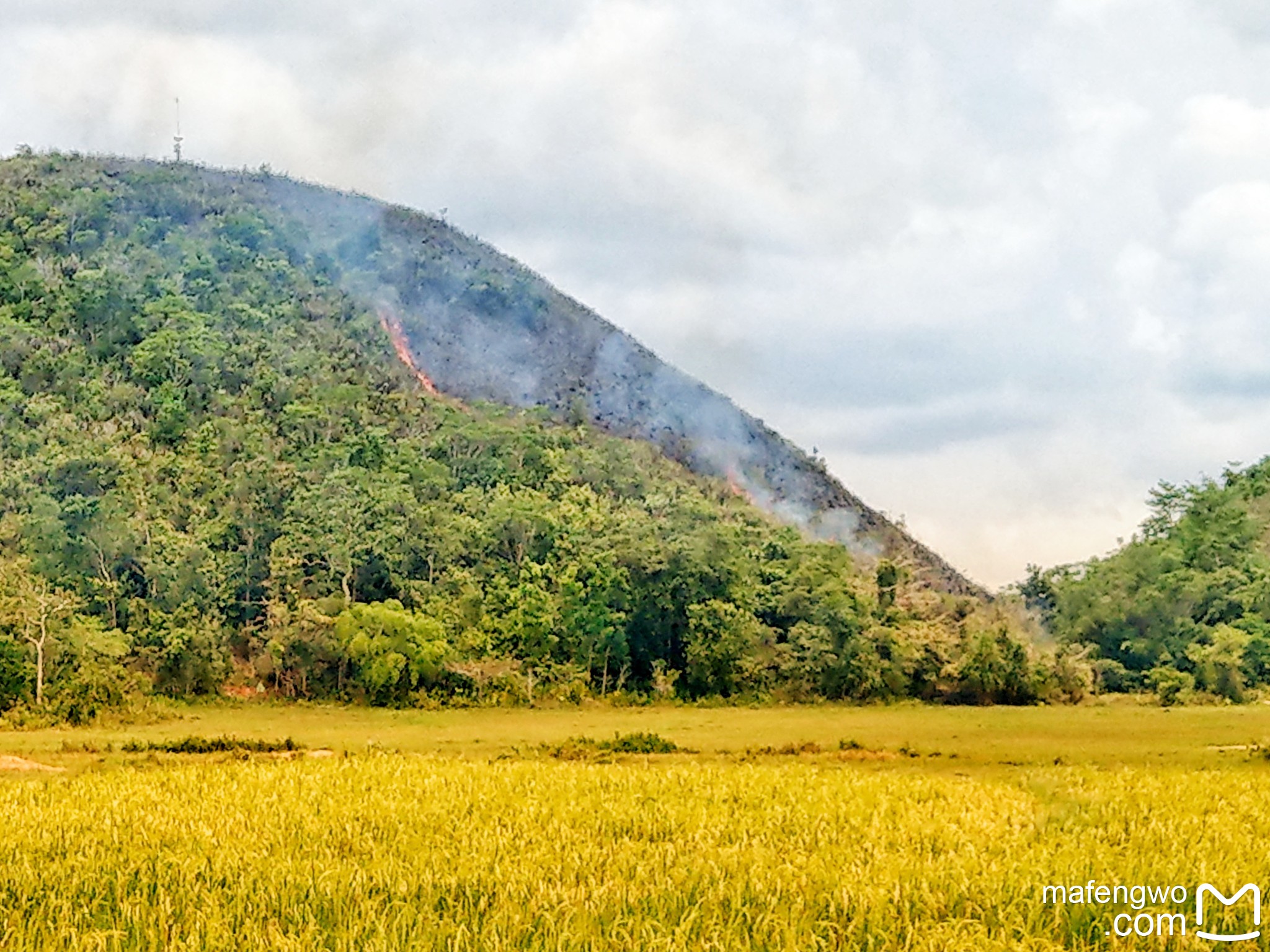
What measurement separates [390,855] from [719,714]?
26.4 meters

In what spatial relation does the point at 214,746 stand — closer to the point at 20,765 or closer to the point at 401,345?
the point at 20,765

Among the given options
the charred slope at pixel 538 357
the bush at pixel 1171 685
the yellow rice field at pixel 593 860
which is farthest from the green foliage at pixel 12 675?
the charred slope at pixel 538 357

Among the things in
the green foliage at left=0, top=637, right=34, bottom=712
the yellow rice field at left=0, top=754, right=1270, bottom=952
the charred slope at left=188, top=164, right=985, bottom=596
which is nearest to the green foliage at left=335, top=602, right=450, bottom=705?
the green foliage at left=0, top=637, right=34, bottom=712

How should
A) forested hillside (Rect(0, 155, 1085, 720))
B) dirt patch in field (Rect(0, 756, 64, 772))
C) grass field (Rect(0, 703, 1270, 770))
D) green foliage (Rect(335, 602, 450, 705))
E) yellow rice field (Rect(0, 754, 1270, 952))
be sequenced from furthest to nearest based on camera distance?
1. forested hillside (Rect(0, 155, 1085, 720))
2. green foliage (Rect(335, 602, 450, 705))
3. grass field (Rect(0, 703, 1270, 770))
4. dirt patch in field (Rect(0, 756, 64, 772))
5. yellow rice field (Rect(0, 754, 1270, 952))

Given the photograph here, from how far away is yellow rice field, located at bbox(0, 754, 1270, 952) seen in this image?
24.3 ft

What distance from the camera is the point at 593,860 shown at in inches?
370

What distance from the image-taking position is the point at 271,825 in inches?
437

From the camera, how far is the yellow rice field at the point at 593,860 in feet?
24.3

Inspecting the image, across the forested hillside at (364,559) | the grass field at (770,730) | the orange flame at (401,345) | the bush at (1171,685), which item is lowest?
the grass field at (770,730)

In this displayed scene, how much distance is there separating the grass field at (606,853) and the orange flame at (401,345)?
52813 mm

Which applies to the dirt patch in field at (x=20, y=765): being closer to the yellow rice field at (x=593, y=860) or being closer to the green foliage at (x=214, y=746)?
the green foliage at (x=214, y=746)

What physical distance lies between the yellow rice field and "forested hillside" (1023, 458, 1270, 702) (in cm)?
3076

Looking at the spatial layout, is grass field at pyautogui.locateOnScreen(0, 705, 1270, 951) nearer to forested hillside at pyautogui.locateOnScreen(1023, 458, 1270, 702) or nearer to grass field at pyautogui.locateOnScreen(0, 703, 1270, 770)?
grass field at pyautogui.locateOnScreen(0, 703, 1270, 770)

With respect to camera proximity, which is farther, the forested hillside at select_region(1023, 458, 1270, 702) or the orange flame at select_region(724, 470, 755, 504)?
the orange flame at select_region(724, 470, 755, 504)
